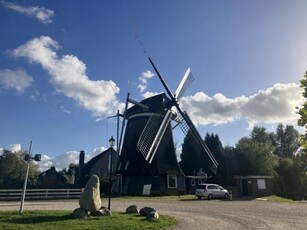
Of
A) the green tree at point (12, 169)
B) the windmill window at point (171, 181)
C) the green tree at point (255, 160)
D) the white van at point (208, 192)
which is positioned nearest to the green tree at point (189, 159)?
the green tree at point (255, 160)

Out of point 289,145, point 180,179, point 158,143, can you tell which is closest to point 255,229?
point 158,143

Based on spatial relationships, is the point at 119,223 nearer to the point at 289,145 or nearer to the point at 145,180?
the point at 145,180

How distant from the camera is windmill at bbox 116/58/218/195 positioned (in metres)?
40.6

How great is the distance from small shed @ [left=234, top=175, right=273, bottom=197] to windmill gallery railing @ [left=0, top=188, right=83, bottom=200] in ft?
71.1

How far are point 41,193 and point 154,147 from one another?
13020mm

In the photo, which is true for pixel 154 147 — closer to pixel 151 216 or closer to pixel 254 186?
pixel 254 186

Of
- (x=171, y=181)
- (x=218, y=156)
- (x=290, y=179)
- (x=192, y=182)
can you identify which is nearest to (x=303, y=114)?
(x=171, y=181)

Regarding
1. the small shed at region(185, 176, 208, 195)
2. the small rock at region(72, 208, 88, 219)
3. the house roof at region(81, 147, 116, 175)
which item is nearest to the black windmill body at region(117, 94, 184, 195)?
the small shed at region(185, 176, 208, 195)

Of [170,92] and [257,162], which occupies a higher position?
[170,92]

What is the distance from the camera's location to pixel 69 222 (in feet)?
48.0

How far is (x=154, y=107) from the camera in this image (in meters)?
43.2

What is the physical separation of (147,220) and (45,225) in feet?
14.6

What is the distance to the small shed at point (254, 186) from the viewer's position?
1729 inches

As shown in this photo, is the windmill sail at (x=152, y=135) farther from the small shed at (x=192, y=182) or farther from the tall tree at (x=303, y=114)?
the tall tree at (x=303, y=114)
